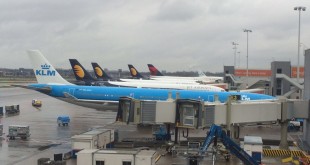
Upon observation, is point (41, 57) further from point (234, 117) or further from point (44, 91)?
point (234, 117)

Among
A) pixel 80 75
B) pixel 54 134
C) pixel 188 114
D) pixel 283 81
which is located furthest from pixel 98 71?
pixel 188 114

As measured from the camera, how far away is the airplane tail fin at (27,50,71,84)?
57750 mm

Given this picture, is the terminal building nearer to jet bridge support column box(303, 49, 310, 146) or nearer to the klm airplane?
jet bridge support column box(303, 49, 310, 146)

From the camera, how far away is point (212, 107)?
99.8ft

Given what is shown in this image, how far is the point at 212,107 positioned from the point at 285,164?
700 centimetres

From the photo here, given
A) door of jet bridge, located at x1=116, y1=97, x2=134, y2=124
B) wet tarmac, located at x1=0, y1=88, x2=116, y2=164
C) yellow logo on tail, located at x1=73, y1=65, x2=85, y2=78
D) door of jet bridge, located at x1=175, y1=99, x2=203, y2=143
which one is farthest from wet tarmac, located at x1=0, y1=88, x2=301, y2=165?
yellow logo on tail, located at x1=73, y1=65, x2=85, y2=78

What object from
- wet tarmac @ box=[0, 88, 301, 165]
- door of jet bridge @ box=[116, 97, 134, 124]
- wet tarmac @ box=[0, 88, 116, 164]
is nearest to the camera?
wet tarmac @ box=[0, 88, 301, 165]

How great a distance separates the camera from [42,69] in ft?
191

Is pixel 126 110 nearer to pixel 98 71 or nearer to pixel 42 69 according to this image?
pixel 42 69

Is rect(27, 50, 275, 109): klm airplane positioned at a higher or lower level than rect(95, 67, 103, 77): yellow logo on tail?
lower

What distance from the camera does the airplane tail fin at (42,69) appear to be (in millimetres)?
57750

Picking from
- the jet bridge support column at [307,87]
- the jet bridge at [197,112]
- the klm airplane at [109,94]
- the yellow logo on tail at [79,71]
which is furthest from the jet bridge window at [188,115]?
the yellow logo on tail at [79,71]

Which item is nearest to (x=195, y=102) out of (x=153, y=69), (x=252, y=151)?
(x=252, y=151)

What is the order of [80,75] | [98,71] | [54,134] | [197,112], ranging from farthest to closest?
1. [98,71]
2. [80,75]
3. [54,134]
4. [197,112]
